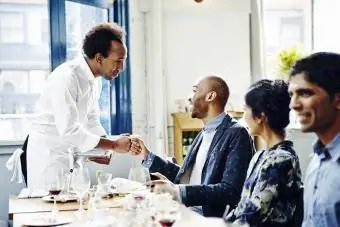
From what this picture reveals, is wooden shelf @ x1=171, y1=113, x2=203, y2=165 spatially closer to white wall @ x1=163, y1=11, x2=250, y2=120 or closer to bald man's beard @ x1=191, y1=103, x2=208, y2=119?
white wall @ x1=163, y1=11, x2=250, y2=120

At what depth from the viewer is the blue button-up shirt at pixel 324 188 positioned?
145cm

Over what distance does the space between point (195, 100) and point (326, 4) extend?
316cm

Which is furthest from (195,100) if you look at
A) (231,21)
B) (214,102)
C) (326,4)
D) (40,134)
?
(326,4)

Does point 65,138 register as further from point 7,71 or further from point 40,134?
point 7,71

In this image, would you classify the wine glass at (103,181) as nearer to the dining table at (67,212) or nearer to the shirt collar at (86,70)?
the dining table at (67,212)

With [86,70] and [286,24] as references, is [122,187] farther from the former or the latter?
[286,24]

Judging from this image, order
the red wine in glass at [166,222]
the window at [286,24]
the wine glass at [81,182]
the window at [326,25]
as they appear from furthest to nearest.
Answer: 1. the window at [286,24]
2. the window at [326,25]
3. the wine glass at [81,182]
4. the red wine in glass at [166,222]

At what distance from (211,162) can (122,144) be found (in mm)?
722

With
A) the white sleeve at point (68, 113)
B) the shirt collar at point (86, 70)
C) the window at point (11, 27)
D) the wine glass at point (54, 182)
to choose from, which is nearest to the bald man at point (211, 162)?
the white sleeve at point (68, 113)

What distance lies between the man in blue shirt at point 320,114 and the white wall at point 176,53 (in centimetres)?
298

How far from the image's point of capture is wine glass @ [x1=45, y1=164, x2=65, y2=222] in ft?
7.32

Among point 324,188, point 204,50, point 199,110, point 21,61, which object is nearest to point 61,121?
point 199,110

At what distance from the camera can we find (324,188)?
4.91ft

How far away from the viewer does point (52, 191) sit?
247 centimetres
